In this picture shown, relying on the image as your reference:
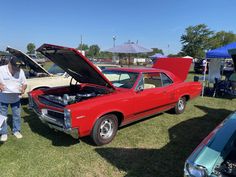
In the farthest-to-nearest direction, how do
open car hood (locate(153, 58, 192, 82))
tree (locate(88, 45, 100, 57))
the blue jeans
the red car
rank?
tree (locate(88, 45, 100, 57)) → open car hood (locate(153, 58, 192, 82)) → the blue jeans → the red car

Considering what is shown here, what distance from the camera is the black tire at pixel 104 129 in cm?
415

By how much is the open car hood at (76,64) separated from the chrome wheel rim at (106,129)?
2.64 feet

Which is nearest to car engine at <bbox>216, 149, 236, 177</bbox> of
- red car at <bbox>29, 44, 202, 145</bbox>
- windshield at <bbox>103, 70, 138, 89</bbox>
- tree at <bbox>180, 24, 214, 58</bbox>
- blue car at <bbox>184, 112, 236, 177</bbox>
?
blue car at <bbox>184, 112, 236, 177</bbox>

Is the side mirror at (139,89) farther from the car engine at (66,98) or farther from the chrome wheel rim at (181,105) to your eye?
the chrome wheel rim at (181,105)

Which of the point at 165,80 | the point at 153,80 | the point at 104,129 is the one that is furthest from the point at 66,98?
the point at 165,80

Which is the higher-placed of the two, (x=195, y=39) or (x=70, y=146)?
(x=195, y=39)

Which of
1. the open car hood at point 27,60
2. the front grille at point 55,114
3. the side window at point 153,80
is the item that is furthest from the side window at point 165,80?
the open car hood at point 27,60

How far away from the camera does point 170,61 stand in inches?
305

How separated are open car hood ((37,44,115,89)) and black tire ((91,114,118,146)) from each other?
74 cm

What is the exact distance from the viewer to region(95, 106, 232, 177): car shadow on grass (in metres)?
3.51

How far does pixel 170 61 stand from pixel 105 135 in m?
4.36

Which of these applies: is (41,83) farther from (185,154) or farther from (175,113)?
(185,154)

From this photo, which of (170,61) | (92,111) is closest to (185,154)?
(92,111)

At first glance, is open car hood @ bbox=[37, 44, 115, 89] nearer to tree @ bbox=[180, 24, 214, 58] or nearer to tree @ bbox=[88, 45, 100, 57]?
tree @ bbox=[180, 24, 214, 58]
